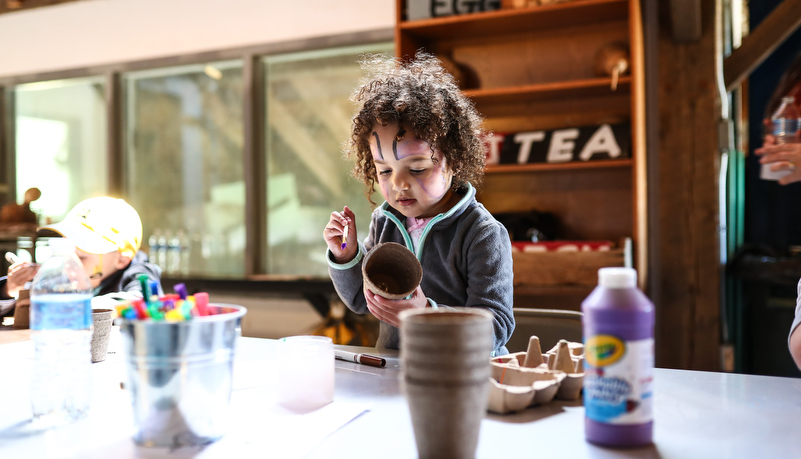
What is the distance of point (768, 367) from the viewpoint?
2.68m

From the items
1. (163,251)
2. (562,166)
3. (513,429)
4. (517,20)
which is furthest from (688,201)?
(163,251)

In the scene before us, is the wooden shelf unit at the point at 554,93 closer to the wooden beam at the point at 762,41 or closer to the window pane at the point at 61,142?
the wooden beam at the point at 762,41

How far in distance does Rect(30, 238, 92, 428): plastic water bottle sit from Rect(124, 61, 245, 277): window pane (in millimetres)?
3124

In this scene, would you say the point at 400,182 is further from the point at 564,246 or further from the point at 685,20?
the point at 685,20

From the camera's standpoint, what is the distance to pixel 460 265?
1.27m

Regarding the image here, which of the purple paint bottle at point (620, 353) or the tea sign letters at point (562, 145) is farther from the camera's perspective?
the tea sign letters at point (562, 145)

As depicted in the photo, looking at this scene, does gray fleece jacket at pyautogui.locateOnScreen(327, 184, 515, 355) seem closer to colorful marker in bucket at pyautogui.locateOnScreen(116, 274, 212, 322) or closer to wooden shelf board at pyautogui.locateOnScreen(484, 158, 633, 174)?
colorful marker in bucket at pyautogui.locateOnScreen(116, 274, 212, 322)

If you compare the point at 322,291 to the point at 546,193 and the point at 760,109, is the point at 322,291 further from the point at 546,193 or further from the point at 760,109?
the point at 760,109

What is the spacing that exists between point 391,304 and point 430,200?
377 mm

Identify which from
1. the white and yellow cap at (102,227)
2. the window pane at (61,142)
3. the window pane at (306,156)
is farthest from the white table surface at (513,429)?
the window pane at (61,142)

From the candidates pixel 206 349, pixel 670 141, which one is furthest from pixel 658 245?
pixel 206 349

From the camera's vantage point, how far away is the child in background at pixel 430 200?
1.18 meters

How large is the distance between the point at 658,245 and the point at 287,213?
2.18 m

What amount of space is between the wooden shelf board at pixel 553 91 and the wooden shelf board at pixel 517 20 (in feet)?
0.94
